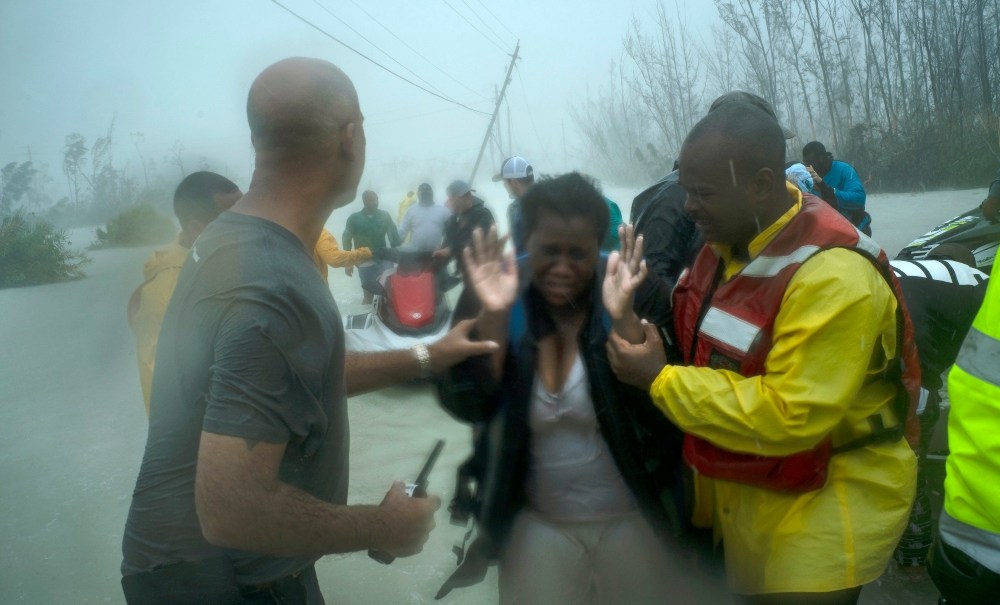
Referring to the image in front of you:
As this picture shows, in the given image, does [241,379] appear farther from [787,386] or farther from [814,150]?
[814,150]

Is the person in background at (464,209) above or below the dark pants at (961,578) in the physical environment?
above

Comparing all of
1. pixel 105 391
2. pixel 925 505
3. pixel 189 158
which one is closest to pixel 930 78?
pixel 925 505

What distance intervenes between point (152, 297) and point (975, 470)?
9.17 ft

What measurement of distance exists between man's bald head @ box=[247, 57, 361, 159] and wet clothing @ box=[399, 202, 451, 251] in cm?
697

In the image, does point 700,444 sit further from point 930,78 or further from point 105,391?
point 930,78

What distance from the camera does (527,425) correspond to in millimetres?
2002

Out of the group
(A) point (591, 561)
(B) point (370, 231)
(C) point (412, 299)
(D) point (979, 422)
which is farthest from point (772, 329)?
(B) point (370, 231)

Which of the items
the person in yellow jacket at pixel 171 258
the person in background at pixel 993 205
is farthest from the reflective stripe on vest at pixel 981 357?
the person in background at pixel 993 205

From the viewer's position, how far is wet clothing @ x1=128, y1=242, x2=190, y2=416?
9.59 feet

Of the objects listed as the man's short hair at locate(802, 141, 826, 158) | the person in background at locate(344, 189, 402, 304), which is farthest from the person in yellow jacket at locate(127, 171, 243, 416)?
the person in background at locate(344, 189, 402, 304)

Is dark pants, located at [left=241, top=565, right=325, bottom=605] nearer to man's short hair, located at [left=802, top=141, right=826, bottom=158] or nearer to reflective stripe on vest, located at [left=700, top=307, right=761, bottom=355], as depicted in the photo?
reflective stripe on vest, located at [left=700, top=307, right=761, bottom=355]

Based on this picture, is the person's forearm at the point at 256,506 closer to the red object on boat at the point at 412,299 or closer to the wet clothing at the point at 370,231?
the red object on boat at the point at 412,299

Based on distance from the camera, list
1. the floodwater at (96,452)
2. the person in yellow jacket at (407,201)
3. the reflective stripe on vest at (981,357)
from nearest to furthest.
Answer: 1. the reflective stripe on vest at (981,357)
2. the floodwater at (96,452)
3. the person in yellow jacket at (407,201)

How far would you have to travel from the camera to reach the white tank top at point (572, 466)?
6.57 ft
